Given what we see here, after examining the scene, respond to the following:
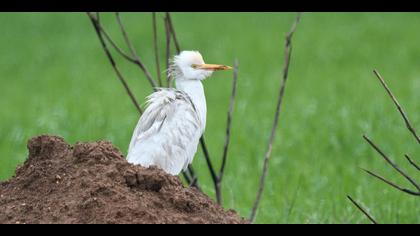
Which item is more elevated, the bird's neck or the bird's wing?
the bird's neck

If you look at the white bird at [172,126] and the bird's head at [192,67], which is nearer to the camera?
the white bird at [172,126]

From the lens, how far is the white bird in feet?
16.3

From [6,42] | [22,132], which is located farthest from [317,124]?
[6,42]

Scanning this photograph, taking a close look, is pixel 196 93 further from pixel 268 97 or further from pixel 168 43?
pixel 268 97

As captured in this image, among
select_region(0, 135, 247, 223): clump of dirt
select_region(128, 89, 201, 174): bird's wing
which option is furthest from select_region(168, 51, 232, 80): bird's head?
select_region(0, 135, 247, 223): clump of dirt

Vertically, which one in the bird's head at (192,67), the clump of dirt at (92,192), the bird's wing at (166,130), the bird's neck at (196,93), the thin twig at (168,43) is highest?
the thin twig at (168,43)

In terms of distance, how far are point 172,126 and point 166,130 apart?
0.06m

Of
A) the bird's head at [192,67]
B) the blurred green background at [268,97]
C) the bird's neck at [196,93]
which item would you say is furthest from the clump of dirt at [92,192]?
the blurred green background at [268,97]

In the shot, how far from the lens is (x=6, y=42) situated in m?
19.9

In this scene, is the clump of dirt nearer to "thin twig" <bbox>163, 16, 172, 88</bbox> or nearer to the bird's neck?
the bird's neck

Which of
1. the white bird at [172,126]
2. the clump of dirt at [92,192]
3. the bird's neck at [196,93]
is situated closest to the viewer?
the clump of dirt at [92,192]

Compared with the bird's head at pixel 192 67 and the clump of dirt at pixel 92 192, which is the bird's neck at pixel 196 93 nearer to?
the bird's head at pixel 192 67

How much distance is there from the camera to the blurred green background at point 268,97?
344 inches
